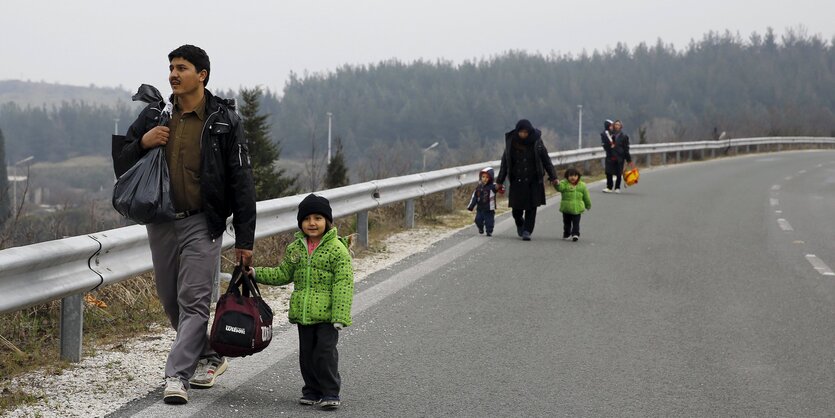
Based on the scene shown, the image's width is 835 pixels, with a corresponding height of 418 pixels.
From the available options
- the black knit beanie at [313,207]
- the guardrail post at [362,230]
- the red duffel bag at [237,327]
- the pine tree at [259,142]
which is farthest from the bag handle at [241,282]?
the pine tree at [259,142]

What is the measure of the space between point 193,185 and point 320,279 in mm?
777

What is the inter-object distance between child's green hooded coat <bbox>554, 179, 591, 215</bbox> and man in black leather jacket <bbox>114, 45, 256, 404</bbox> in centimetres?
868

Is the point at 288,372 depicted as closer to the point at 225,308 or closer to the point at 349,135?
the point at 225,308

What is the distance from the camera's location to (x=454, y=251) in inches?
487

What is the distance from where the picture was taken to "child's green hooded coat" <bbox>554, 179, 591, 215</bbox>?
45.4 ft

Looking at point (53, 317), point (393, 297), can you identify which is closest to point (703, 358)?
point (393, 297)

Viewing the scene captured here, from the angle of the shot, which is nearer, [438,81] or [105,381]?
[105,381]

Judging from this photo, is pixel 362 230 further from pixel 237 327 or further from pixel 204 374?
pixel 237 327

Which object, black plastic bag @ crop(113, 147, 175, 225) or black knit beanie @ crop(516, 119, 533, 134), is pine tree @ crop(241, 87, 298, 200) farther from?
black plastic bag @ crop(113, 147, 175, 225)

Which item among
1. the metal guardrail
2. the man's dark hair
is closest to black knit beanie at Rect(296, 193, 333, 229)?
the man's dark hair

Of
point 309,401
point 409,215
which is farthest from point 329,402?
point 409,215

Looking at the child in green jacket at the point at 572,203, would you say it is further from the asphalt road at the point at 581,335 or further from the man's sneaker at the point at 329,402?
the man's sneaker at the point at 329,402

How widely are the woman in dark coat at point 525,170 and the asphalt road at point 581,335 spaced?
0.41m

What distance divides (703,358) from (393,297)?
289 cm
